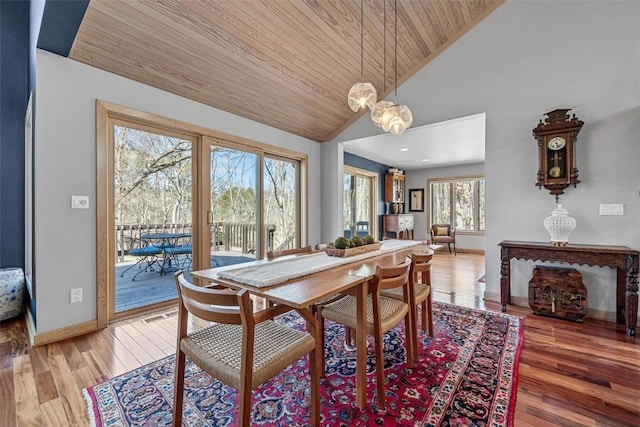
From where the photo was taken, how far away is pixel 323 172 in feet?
16.4

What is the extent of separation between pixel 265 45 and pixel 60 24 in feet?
5.19

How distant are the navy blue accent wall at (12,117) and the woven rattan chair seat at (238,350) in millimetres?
3046

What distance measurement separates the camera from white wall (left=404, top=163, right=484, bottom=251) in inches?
289

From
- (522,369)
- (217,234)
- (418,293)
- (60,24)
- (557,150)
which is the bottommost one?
(522,369)

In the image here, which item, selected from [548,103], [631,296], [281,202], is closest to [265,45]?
[281,202]

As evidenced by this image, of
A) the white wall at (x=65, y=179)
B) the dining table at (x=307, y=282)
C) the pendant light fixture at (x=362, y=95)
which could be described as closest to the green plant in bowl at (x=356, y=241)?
the dining table at (x=307, y=282)

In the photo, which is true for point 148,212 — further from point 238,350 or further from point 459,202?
point 459,202

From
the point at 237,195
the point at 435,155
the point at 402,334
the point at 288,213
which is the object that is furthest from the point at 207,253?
the point at 435,155

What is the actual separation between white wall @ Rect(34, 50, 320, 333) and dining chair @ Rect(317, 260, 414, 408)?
7.12ft

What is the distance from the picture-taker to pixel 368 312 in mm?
1731

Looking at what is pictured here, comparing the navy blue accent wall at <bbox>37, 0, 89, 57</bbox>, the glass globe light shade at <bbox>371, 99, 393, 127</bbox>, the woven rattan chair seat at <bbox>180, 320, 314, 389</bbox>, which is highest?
the navy blue accent wall at <bbox>37, 0, 89, 57</bbox>

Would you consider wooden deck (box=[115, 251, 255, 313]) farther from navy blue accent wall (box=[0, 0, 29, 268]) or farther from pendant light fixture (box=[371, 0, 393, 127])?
pendant light fixture (box=[371, 0, 393, 127])

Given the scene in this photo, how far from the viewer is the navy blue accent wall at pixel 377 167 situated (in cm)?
625

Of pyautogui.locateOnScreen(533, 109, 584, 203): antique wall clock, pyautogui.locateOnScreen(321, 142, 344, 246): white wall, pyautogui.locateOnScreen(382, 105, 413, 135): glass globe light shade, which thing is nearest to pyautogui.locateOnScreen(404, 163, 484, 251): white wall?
pyautogui.locateOnScreen(321, 142, 344, 246): white wall
